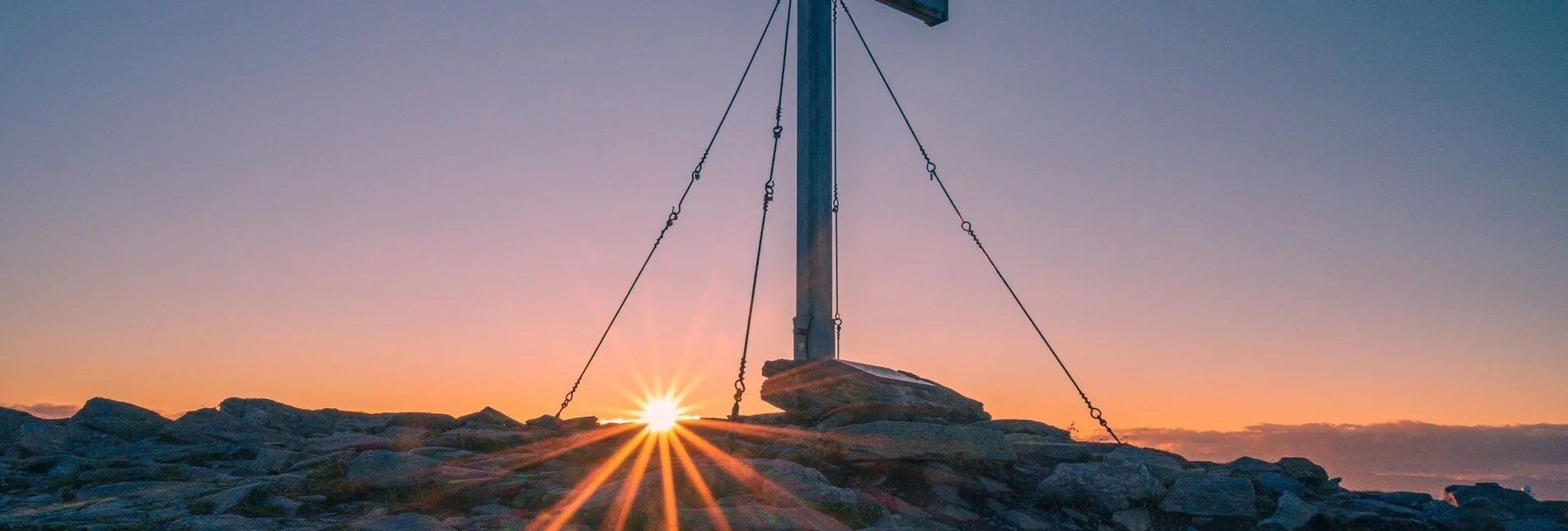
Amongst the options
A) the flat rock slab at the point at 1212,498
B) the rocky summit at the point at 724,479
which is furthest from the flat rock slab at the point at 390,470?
the flat rock slab at the point at 1212,498

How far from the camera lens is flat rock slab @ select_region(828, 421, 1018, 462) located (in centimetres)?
1028

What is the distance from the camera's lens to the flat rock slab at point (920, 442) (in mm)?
10281

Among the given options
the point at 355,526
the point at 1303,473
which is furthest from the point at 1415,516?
the point at 355,526

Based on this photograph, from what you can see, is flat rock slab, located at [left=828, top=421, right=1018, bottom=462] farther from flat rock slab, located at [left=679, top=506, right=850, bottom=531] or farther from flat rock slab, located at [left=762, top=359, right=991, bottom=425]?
flat rock slab, located at [left=679, top=506, right=850, bottom=531]

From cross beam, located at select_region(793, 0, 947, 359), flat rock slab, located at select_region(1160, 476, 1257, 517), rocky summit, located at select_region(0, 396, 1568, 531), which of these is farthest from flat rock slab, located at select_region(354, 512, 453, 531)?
flat rock slab, located at select_region(1160, 476, 1257, 517)

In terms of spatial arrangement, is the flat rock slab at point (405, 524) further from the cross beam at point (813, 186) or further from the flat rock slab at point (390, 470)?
the cross beam at point (813, 186)

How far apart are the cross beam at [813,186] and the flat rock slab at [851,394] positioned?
465 mm

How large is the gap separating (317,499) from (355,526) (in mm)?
1276

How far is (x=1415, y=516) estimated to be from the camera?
10.9 m

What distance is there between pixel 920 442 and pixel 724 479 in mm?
2207

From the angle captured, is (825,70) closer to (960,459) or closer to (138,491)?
(960,459)

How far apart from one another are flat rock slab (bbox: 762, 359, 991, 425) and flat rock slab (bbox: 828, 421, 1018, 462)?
395mm

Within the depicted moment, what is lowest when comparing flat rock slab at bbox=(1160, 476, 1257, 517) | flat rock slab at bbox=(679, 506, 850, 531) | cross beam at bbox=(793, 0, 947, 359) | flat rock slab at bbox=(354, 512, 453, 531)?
flat rock slab at bbox=(354, 512, 453, 531)

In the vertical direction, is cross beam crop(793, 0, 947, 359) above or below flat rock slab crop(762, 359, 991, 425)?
above
